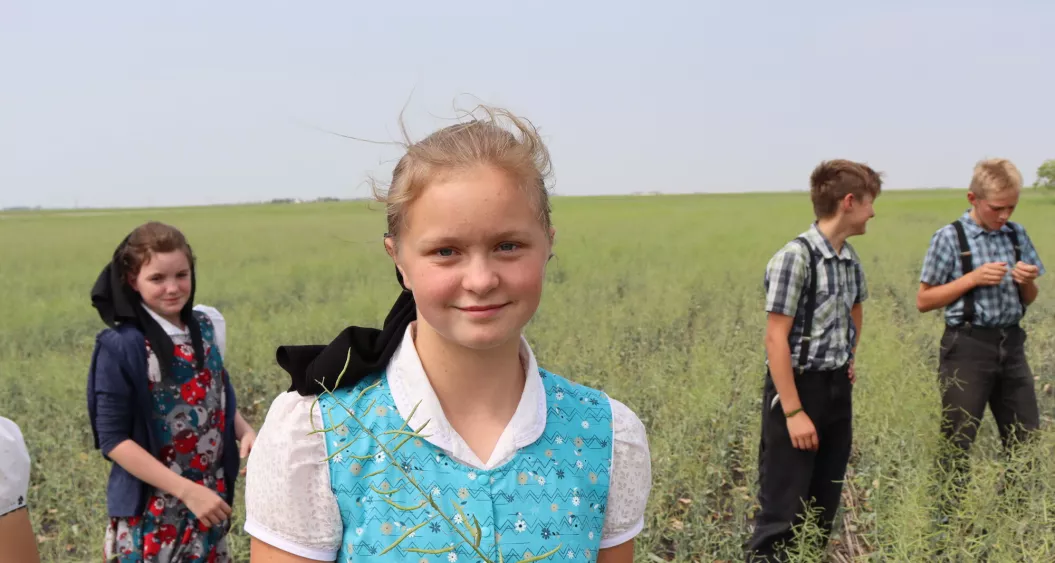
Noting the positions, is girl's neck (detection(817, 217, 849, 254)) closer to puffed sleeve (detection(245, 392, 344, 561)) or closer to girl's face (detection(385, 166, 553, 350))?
girl's face (detection(385, 166, 553, 350))

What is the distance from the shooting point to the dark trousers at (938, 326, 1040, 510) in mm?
3580

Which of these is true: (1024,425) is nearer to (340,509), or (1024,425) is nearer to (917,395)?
(917,395)

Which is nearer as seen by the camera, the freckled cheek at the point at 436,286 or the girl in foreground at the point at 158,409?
the freckled cheek at the point at 436,286

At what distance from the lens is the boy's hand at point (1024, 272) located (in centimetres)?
345

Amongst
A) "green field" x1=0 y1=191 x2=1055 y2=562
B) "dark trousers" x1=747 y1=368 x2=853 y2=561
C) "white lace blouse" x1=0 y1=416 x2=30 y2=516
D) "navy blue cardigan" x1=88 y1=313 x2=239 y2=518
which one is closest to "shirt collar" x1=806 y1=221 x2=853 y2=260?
"dark trousers" x1=747 y1=368 x2=853 y2=561

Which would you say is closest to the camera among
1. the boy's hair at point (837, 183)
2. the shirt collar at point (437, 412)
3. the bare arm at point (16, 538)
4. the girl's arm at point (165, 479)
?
the shirt collar at point (437, 412)

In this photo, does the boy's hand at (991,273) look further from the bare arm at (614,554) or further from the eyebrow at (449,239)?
the eyebrow at (449,239)

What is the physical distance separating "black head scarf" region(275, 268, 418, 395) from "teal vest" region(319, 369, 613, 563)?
2cm

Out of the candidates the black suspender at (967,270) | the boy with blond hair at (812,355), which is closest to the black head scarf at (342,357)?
the boy with blond hair at (812,355)

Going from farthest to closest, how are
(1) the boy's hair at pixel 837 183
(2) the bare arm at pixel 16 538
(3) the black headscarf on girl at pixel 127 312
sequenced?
1. (1) the boy's hair at pixel 837 183
2. (3) the black headscarf on girl at pixel 127 312
3. (2) the bare arm at pixel 16 538

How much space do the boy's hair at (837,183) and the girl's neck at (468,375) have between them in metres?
2.27

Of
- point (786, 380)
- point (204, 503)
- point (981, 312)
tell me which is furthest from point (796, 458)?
point (204, 503)

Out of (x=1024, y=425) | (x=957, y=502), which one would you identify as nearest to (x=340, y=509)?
(x=957, y=502)

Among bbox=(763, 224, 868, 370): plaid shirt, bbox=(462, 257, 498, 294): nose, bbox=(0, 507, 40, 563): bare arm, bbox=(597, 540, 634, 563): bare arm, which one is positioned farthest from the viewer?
bbox=(763, 224, 868, 370): plaid shirt
